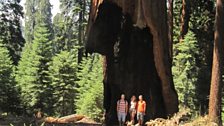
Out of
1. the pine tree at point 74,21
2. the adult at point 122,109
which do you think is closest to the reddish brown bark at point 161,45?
the adult at point 122,109

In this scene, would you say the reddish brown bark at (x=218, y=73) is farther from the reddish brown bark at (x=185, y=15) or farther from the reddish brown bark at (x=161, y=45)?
the reddish brown bark at (x=185, y=15)

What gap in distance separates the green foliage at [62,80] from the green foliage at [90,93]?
0.89 m

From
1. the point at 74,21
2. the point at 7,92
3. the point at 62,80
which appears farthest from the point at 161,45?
the point at 74,21

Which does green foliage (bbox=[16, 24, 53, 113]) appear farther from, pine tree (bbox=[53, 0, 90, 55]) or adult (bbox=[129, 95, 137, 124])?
adult (bbox=[129, 95, 137, 124])

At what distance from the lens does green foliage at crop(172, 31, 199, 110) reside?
1315 inches

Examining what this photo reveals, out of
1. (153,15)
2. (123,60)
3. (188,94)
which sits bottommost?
(188,94)

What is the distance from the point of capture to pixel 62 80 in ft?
131

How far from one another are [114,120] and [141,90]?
170cm

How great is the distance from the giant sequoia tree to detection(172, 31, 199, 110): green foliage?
1204cm

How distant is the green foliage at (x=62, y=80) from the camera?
3909 centimetres

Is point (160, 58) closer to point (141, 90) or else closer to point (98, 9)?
point (141, 90)

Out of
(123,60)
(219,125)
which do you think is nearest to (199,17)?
(123,60)

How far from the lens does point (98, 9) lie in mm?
20203

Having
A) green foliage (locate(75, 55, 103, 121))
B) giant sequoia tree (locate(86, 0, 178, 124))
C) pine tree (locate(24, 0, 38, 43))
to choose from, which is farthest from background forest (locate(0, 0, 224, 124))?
pine tree (locate(24, 0, 38, 43))
